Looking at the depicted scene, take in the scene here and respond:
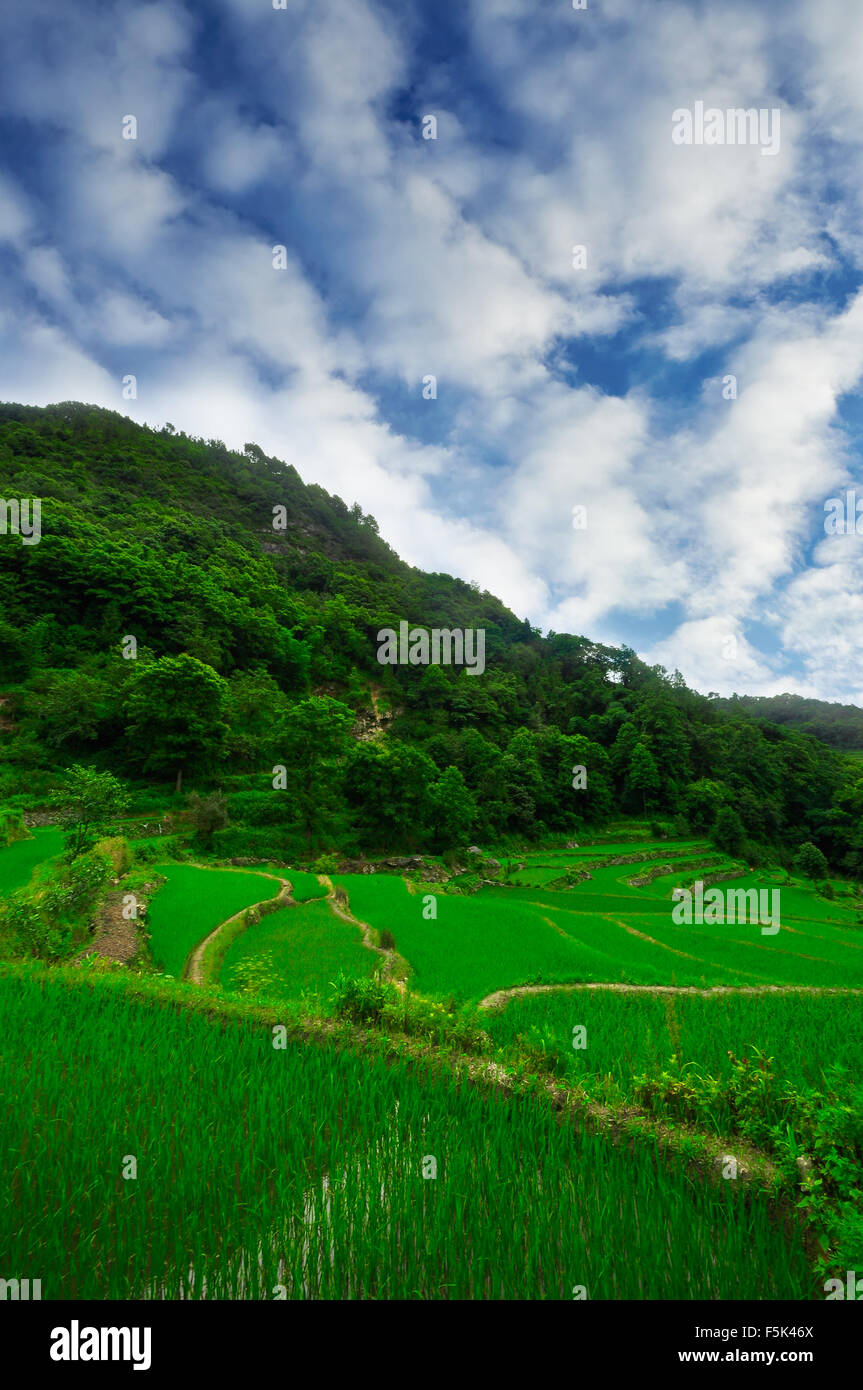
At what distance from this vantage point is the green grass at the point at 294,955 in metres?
9.81

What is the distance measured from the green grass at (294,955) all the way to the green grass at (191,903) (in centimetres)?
110

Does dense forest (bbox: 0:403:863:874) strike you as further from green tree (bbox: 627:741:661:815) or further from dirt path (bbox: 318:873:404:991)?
dirt path (bbox: 318:873:404:991)

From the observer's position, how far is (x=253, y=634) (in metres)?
53.1

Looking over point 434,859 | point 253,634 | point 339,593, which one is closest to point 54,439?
point 339,593

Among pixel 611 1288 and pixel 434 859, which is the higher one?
pixel 611 1288

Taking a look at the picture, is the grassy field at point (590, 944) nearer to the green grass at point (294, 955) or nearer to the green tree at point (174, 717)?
the green grass at point (294, 955)

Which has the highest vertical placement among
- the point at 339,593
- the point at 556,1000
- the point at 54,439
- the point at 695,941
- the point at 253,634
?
the point at 54,439

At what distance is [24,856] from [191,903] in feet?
26.9

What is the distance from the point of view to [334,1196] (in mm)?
A: 2939

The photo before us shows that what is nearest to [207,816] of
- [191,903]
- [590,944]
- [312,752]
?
[312,752]

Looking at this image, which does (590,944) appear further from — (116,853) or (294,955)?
(116,853)
